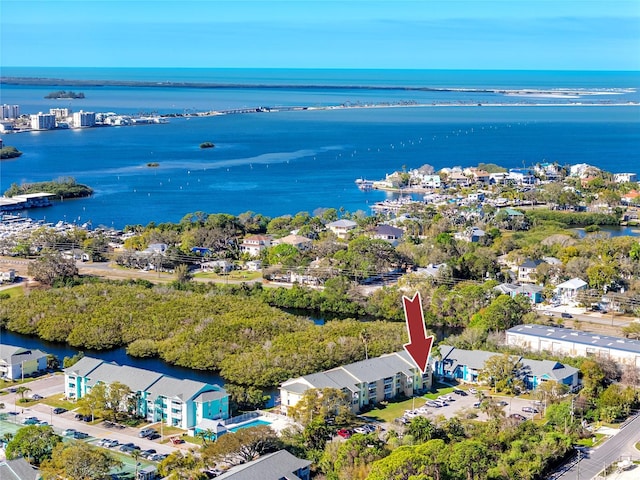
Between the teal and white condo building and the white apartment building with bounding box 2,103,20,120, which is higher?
the white apartment building with bounding box 2,103,20,120

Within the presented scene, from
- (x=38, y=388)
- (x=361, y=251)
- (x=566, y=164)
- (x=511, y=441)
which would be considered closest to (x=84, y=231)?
(x=361, y=251)

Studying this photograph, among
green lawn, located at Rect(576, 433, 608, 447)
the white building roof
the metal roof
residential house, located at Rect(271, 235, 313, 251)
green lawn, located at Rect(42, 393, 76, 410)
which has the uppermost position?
the metal roof

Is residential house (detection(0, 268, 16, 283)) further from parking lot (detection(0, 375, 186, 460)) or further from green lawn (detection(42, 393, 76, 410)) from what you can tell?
green lawn (detection(42, 393, 76, 410))

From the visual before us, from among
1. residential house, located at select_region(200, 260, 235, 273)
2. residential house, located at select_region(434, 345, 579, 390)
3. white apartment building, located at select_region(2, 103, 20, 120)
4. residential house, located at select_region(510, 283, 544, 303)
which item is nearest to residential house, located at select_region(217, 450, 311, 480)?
residential house, located at select_region(434, 345, 579, 390)

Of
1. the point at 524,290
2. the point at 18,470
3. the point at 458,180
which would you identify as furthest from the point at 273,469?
the point at 458,180

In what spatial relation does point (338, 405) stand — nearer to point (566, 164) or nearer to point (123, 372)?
point (123, 372)

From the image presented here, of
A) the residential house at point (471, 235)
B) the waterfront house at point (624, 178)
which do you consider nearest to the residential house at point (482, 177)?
the waterfront house at point (624, 178)
